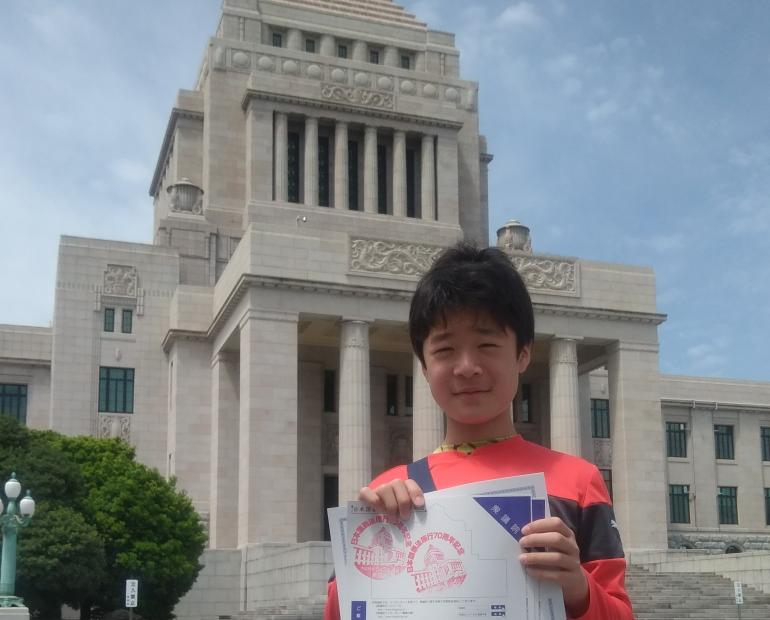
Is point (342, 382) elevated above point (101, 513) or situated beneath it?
elevated above

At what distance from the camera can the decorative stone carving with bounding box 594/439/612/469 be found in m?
51.8

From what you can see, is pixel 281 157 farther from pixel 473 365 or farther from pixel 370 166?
pixel 473 365

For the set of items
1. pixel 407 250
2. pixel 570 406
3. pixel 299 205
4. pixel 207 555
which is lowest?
pixel 207 555

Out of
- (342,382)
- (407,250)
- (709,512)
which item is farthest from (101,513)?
(709,512)

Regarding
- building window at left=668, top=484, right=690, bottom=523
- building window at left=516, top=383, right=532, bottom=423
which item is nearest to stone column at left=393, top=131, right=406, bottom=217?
building window at left=516, top=383, right=532, bottom=423

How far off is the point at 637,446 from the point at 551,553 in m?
39.1

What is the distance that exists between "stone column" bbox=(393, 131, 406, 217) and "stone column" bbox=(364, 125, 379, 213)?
970 millimetres

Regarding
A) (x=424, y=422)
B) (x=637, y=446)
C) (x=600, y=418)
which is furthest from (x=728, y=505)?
(x=424, y=422)

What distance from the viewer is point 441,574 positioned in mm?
3588

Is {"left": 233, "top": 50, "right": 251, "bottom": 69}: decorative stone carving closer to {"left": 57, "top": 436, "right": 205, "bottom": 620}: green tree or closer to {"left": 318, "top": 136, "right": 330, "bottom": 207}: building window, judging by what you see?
{"left": 318, "top": 136, "right": 330, "bottom": 207}: building window

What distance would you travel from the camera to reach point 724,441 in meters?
58.2

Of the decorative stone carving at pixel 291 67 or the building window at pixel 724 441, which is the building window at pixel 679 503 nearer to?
the building window at pixel 724 441

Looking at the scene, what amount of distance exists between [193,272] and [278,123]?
7852 mm

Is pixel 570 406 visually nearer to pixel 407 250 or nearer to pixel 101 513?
pixel 407 250
